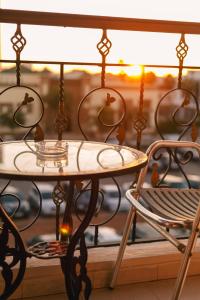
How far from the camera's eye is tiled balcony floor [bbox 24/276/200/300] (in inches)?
75.1

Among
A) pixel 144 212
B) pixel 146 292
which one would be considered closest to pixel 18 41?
pixel 144 212

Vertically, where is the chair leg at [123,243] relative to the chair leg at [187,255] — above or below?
below

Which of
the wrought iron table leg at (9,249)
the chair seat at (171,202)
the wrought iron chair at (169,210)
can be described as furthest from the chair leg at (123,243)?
the wrought iron table leg at (9,249)

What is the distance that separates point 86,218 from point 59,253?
0.21 m

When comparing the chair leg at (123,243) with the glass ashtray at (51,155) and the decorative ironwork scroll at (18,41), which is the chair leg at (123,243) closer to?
the glass ashtray at (51,155)

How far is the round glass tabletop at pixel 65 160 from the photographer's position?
127 centimetres

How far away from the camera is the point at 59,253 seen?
5.11ft

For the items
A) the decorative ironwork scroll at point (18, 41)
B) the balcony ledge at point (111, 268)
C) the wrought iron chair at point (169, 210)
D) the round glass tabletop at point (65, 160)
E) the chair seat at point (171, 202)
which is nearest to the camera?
the round glass tabletop at point (65, 160)

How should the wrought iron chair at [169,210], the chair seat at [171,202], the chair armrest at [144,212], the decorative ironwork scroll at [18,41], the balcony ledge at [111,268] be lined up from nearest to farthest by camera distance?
1. the chair armrest at [144,212]
2. the wrought iron chair at [169,210]
3. the chair seat at [171,202]
4. the decorative ironwork scroll at [18,41]
5. the balcony ledge at [111,268]

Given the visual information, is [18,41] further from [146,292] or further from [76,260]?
[146,292]

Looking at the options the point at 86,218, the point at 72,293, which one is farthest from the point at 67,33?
the point at 72,293

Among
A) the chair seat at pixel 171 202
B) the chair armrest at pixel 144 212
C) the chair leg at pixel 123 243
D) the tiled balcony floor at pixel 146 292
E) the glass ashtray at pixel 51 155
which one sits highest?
the glass ashtray at pixel 51 155

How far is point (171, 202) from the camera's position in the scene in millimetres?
1758

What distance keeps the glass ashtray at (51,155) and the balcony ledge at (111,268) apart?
58 centimetres
